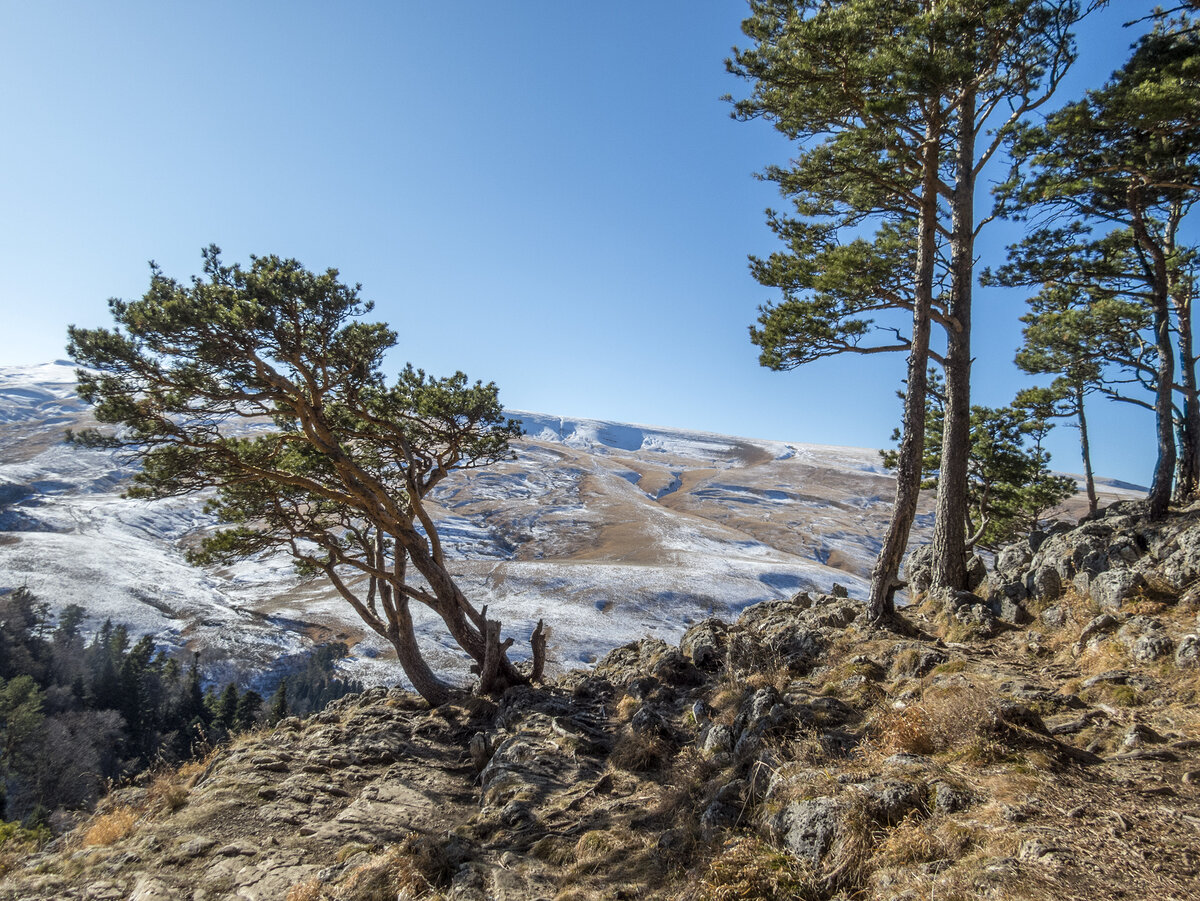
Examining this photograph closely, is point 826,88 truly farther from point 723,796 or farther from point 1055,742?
point 723,796

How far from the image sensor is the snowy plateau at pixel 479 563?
80.2m

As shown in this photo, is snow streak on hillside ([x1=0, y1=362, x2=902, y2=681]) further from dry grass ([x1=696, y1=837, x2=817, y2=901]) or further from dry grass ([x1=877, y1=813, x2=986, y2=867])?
dry grass ([x1=877, y1=813, x2=986, y2=867])

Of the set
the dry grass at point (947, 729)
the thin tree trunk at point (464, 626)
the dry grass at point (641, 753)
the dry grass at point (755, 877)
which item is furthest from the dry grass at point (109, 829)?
the dry grass at point (947, 729)

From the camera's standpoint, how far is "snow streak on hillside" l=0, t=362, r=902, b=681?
8188 centimetres

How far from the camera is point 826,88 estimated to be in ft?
34.0

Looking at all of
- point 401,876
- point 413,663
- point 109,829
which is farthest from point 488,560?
point 401,876

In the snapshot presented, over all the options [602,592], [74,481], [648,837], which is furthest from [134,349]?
[74,481]

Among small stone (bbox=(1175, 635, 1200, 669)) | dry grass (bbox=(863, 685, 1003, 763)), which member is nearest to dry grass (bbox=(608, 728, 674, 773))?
dry grass (bbox=(863, 685, 1003, 763))

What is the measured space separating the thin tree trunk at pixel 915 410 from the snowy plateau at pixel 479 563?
138 feet

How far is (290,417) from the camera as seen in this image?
46.5ft

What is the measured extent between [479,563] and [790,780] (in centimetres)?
10685

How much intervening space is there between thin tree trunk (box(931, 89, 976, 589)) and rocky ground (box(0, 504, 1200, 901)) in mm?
807

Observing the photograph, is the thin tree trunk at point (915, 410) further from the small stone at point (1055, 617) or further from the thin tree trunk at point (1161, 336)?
the thin tree trunk at point (1161, 336)

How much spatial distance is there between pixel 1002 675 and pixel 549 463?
18635 cm
